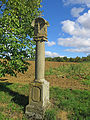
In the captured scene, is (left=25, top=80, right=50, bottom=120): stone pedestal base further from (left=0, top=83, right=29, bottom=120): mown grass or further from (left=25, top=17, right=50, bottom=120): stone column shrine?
(left=0, top=83, right=29, bottom=120): mown grass

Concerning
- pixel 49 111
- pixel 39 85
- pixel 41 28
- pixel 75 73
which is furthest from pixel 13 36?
pixel 75 73

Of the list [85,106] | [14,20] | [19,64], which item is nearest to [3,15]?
[14,20]

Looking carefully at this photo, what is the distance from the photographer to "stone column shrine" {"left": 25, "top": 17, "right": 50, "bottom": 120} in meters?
4.38

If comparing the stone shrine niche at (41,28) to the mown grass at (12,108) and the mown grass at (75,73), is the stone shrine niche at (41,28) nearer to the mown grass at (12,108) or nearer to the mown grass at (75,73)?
the mown grass at (12,108)

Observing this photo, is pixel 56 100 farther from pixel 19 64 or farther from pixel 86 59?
pixel 86 59

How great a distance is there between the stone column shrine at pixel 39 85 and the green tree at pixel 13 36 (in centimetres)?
162

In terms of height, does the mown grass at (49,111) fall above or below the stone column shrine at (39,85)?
below

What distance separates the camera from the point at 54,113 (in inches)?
169

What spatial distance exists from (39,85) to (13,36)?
3.07 metres

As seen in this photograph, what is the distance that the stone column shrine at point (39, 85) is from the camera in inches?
172

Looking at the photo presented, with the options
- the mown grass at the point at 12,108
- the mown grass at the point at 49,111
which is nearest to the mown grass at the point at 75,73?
the mown grass at the point at 49,111

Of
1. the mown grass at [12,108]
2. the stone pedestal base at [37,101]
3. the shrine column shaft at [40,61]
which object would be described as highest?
the shrine column shaft at [40,61]

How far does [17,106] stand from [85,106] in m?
3.03

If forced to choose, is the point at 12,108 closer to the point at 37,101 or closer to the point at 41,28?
the point at 37,101
